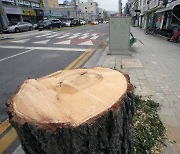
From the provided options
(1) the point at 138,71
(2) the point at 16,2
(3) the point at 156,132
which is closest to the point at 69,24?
(2) the point at 16,2

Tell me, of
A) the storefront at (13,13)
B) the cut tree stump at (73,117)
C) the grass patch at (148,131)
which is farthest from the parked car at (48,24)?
the cut tree stump at (73,117)

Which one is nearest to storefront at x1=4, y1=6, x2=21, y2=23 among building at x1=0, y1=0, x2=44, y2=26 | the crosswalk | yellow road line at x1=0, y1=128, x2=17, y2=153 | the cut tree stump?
building at x1=0, y1=0, x2=44, y2=26

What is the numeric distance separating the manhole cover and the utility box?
879 millimetres

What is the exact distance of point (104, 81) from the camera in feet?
6.42

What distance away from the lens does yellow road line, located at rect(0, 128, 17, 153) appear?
2615 mm

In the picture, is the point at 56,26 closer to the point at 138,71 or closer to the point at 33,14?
the point at 33,14

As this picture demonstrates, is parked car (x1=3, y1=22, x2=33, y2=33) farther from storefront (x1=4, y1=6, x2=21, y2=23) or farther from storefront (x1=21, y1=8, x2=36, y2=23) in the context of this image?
storefront (x1=21, y1=8, x2=36, y2=23)

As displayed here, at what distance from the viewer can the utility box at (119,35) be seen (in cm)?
711

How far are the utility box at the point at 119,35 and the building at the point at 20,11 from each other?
895 inches

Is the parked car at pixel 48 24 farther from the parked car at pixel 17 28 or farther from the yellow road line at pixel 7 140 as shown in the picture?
the yellow road line at pixel 7 140

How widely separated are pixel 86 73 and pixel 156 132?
1359 millimetres

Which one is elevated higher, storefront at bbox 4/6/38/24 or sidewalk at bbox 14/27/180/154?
storefront at bbox 4/6/38/24

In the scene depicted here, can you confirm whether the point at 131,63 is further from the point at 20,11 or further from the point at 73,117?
the point at 20,11

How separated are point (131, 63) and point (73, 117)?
521 cm
